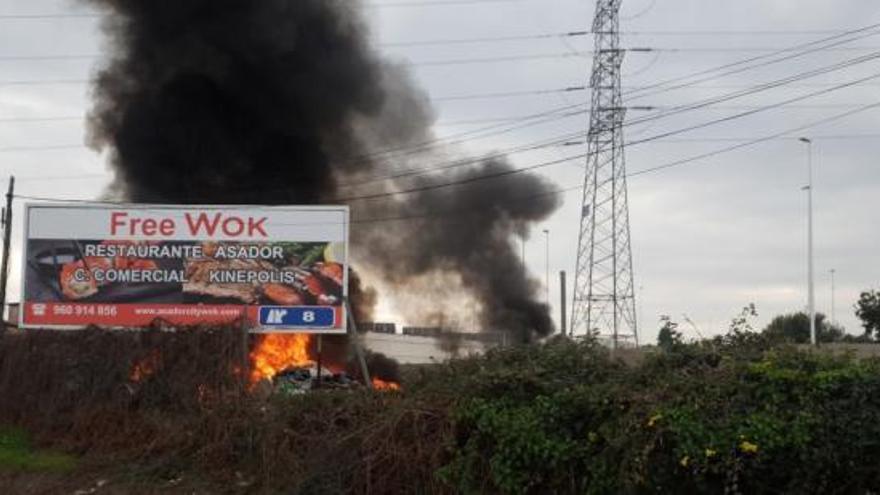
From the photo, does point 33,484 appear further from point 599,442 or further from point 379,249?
point 379,249

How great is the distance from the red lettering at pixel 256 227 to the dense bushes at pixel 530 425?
3.52 meters

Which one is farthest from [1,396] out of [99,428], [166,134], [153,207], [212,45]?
[212,45]

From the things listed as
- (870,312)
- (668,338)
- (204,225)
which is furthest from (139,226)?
(870,312)

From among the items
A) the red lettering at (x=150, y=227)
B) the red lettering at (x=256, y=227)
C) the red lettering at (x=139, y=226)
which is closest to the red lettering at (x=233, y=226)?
the red lettering at (x=256, y=227)

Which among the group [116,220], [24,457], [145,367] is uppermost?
[116,220]

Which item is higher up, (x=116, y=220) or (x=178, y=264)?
(x=116, y=220)

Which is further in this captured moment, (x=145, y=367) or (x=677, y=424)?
(x=145, y=367)

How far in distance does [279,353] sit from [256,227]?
2534mm

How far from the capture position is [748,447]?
8.34 m

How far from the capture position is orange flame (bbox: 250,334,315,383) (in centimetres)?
1853

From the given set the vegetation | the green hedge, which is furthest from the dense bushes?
the vegetation

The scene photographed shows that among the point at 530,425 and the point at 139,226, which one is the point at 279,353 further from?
the point at 530,425

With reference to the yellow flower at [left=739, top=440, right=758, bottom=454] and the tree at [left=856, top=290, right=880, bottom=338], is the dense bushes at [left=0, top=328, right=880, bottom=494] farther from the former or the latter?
the tree at [left=856, top=290, right=880, bottom=338]

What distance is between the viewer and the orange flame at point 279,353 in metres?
18.5
